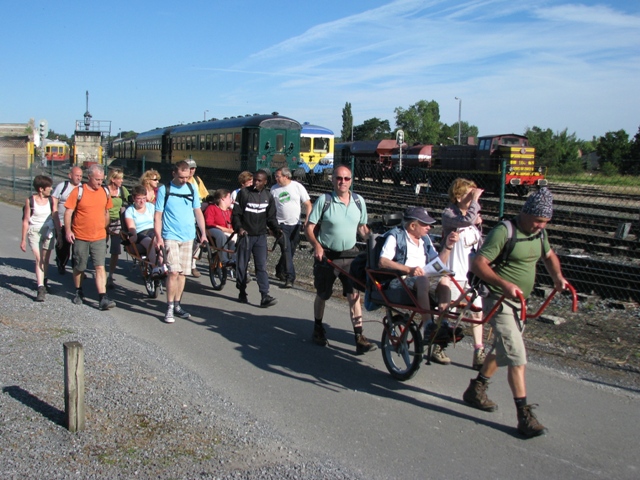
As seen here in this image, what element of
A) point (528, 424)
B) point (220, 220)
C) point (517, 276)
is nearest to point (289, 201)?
point (220, 220)

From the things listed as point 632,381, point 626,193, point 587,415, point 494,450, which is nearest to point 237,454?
point 494,450

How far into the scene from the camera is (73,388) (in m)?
4.61

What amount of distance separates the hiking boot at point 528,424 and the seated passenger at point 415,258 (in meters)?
1.03

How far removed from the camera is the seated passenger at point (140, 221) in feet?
30.4

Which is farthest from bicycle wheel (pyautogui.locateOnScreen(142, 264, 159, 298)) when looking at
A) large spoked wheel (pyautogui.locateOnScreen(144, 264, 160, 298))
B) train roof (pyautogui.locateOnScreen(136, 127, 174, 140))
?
train roof (pyautogui.locateOnScreen(136, 127, 174, 140))

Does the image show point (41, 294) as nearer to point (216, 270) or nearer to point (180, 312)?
point (180, 312)

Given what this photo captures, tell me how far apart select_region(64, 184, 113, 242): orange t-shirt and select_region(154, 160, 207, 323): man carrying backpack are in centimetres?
110

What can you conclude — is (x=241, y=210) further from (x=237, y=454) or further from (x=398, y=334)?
(x=237, y=454)

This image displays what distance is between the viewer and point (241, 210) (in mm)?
8688

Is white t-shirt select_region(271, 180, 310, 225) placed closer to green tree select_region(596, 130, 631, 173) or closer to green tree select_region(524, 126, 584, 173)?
green tree select_region(524, 126, 584, 173)

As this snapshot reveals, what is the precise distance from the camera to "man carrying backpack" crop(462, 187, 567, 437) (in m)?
4.64

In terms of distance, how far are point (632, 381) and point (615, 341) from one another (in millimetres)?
1255

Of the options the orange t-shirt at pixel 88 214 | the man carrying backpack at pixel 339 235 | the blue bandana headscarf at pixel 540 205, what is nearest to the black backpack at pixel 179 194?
the orange t-shirt at pixel 88 214

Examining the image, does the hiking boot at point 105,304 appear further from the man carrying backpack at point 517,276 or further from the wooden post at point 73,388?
the man carrying backpack at point 517,276
